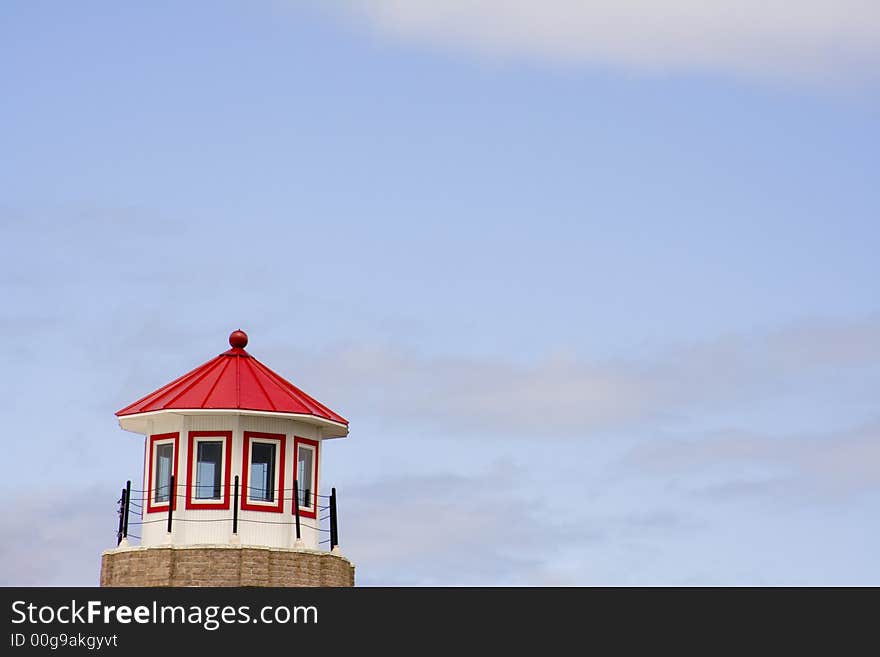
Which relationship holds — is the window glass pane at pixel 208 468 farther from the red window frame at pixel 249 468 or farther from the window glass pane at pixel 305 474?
the window glass pane at pixel 305 474

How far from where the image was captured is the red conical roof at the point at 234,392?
48.6 m

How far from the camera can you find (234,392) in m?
48.8

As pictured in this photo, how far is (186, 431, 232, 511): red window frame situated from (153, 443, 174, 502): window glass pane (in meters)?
0.75

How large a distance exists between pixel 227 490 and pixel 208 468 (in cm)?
95

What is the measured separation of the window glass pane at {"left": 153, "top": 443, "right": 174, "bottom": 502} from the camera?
48969 mm

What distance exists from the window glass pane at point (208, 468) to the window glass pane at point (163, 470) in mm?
920
